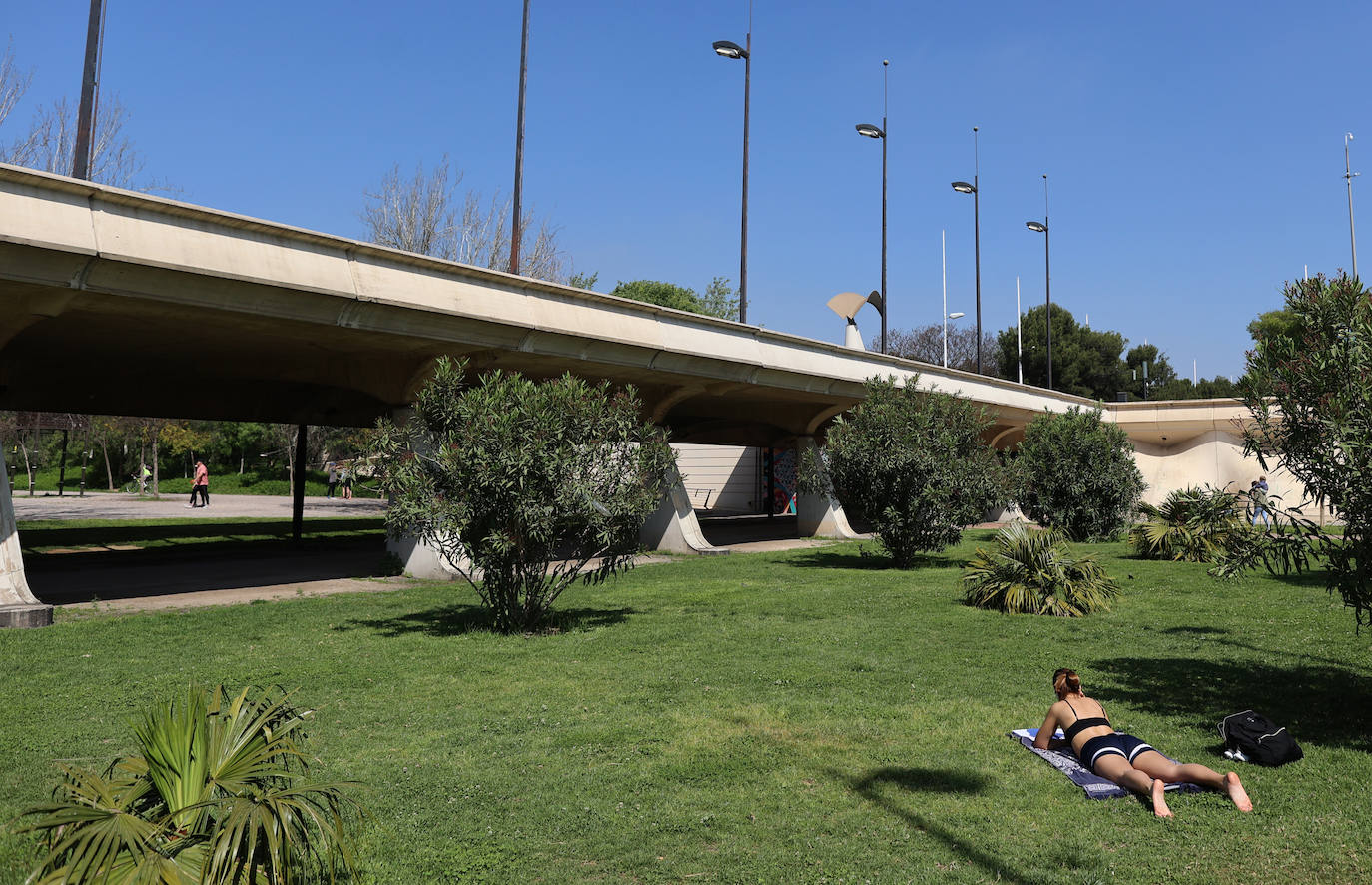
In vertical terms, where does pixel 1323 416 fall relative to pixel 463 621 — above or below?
above

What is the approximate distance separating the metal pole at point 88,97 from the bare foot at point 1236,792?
15942 mm

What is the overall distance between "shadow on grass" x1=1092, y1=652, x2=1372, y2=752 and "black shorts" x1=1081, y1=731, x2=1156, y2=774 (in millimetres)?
1451

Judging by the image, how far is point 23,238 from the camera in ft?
36.9

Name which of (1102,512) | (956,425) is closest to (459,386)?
(956,425)

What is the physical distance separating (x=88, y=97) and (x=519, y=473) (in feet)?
32.7

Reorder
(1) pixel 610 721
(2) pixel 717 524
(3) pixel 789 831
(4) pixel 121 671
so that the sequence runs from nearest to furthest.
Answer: (3) pixel 789 831 → (1) pixel 610 721 → (4) pixel 121 671 → (2) pixel 717 524

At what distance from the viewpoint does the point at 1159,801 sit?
600 centimetres

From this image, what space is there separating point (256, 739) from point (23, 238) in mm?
9718

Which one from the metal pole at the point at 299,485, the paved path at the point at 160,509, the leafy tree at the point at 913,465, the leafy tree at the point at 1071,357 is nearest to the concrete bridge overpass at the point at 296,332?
the metal pole at the point at 299,485

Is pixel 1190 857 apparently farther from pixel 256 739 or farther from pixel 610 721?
pixel 256 739

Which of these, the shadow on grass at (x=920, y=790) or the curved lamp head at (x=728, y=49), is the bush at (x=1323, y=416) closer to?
the shadow on grass at (x=920, y=790)

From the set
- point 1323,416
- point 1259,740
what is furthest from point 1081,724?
point 1323,416

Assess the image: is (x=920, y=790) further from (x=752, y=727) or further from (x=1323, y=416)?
(x=1323, y=416)

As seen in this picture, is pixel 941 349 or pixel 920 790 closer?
pixel 920 790
